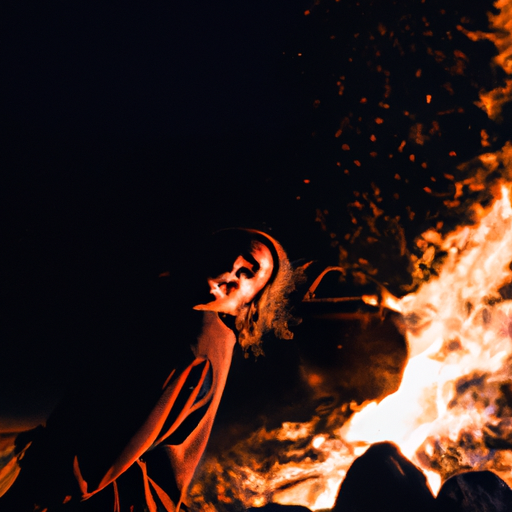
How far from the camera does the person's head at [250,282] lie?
1891mm

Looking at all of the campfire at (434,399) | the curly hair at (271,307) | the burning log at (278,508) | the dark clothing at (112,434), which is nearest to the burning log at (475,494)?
the campfire at (434,399)

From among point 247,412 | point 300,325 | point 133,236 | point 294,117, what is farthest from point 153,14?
point 247,412

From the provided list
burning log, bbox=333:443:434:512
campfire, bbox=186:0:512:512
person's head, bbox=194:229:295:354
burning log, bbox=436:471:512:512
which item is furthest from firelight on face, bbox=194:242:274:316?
burning log, bbox=436:471:512:512

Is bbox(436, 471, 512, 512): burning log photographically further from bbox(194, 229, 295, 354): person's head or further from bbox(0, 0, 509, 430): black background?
bbox(0, 0, 509, 430): black background

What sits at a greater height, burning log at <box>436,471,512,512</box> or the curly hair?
the curly hair

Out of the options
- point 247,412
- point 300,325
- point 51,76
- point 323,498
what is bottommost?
point 323,498

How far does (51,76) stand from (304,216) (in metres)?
1.24

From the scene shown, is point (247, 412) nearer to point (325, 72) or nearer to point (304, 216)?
point (304, 216)

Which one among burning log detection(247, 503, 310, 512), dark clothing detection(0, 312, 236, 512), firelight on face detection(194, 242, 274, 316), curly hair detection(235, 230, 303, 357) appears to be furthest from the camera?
burning log detection(247, 503, 310, 512)

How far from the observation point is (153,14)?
61.2 inches

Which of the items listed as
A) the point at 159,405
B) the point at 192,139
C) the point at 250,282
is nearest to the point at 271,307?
the point at 250,282

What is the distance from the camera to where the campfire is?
2037 millimetres

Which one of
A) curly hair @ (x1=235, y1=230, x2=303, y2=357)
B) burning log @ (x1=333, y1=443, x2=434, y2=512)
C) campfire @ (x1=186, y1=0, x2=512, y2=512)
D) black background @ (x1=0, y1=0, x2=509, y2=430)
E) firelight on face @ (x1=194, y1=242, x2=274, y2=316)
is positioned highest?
black background @ (x1=0, y1=0, x2=509, y2=430)

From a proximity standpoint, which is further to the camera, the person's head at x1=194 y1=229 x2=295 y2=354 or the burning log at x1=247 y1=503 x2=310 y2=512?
the burning log at x1=247 y1=503 x2=310 y2=512
